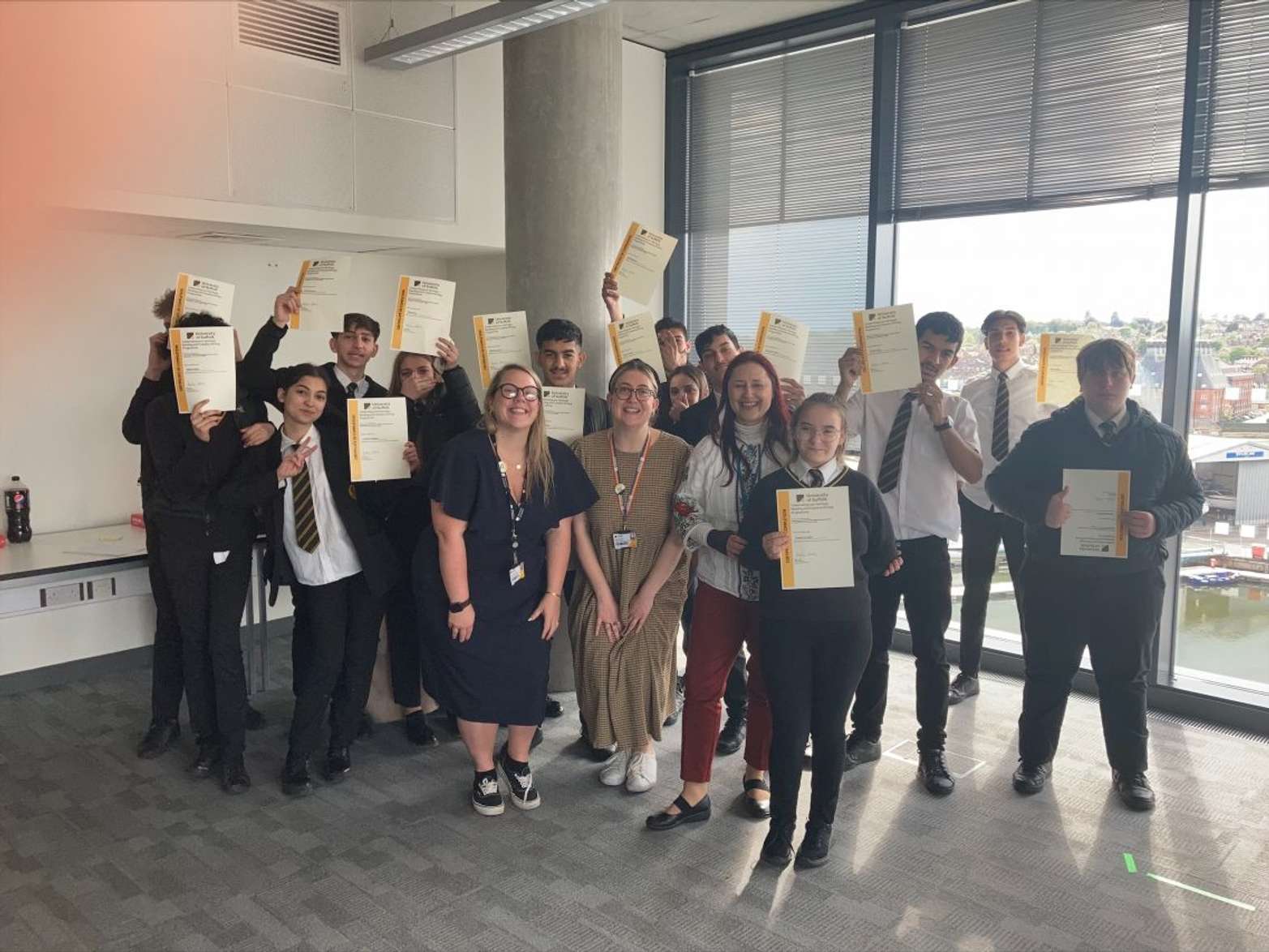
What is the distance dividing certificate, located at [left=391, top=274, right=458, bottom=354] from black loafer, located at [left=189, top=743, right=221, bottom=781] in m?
1.59

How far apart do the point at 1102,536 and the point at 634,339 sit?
1.80 metres

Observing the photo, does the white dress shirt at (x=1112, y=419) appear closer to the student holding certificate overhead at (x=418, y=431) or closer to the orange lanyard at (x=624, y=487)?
the orange lanyard at (x=624, y=487)

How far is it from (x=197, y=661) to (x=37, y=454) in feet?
6.13

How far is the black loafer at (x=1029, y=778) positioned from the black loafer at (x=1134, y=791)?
245 mm

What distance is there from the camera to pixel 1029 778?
3537mm

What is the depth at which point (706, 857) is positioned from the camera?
305 centimetres

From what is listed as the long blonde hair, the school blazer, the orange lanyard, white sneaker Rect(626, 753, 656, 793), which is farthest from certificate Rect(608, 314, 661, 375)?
white sneaker Rect(626, 753, 656, 793)

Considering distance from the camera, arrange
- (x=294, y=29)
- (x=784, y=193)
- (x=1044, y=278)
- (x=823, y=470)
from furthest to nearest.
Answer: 1. (x=784, y=193)
2. (x=1044, y=278)
3. (x=294, y=29)
4. (x=823, y=470)

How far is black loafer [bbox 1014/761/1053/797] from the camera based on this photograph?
11.5 feet

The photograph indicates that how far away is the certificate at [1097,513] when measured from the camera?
126 inches

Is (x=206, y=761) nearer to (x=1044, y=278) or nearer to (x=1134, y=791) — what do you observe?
(x=1134, y=791)

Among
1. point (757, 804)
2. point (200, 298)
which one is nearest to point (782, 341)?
point (757, 804)

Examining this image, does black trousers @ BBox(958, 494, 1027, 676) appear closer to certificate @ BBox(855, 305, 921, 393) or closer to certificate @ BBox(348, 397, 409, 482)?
certificate @ BBox(855, 305, 921, 393)

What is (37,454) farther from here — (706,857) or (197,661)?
(706,857)
